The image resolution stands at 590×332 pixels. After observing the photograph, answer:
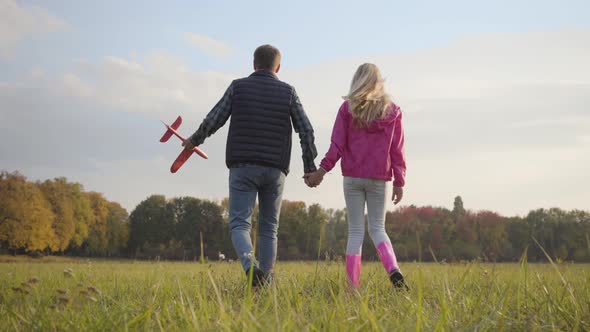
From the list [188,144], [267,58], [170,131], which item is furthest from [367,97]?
[170,131]

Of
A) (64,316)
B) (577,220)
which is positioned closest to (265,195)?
(64,316)

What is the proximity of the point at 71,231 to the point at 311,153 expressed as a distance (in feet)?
181

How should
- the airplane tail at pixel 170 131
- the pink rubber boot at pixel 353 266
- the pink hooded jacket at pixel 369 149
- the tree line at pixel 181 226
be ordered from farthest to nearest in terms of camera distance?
the tree line at pixel 181 226 → the airplane tail at pixel 170 131 → the pink hooded jacket at pixel 369 149 → the pink rubber boot at pixel 353 266

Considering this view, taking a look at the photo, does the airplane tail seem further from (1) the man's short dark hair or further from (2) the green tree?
(2) the green tree

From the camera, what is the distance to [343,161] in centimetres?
557

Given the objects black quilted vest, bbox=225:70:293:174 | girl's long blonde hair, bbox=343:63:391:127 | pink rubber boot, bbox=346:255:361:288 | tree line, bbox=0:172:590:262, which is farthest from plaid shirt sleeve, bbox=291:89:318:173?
tree line, bbox=0:172:590:262

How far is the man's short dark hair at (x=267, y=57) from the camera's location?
5984 millimetres

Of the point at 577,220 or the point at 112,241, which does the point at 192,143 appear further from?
the point at 112,241

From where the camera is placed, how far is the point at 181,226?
6372 centimetres

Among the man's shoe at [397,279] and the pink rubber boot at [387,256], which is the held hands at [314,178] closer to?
the pink rubber boot at [387,256]

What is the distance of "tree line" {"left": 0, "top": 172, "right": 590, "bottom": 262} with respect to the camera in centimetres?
4509

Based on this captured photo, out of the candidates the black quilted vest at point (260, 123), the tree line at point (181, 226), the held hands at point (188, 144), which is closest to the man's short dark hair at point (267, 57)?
the black quilted vest at point (260, 123)

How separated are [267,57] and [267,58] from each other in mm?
12

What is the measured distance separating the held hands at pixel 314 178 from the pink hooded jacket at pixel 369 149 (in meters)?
0.09
